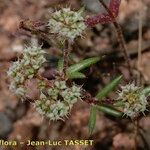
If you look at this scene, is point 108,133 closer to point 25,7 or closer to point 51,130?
point 51,130

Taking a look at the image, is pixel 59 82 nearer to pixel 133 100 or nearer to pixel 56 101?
pixel 56 101

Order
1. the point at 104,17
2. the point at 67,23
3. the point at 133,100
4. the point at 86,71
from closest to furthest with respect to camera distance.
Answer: the point at 67,23
the point at 133,100
the point at 104,17
the point at 86,71

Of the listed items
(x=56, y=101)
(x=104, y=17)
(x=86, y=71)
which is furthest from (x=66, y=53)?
(x=86, y=71)

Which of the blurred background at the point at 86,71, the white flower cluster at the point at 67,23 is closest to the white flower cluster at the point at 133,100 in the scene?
the white flower cluster at the point at 67,23

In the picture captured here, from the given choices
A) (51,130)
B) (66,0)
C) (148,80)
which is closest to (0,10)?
(66,0)

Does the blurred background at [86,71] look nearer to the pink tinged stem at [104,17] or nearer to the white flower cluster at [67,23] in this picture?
the pink tinged stem at [104,17]
